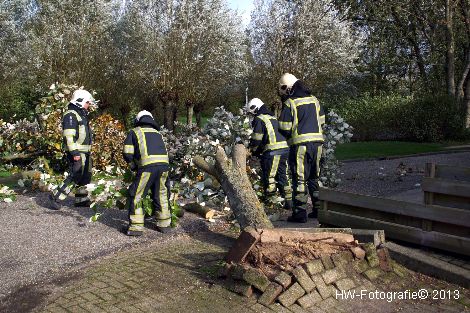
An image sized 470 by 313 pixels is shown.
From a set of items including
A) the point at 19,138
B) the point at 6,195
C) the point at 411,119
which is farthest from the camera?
the point at 411,119

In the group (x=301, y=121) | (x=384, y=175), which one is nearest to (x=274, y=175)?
(x=301, y=121)

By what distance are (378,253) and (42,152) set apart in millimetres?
8597

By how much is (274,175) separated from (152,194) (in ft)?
6.98

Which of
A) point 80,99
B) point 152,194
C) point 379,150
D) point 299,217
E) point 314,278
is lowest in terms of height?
point 379,150

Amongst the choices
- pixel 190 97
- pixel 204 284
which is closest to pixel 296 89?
pixel 204 284

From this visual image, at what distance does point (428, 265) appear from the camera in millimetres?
4801

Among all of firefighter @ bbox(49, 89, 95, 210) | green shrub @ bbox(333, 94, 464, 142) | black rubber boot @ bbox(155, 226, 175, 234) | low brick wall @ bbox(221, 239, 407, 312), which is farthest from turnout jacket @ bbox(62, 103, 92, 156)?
green shrub @ bbox(333, 94, 464, 142)

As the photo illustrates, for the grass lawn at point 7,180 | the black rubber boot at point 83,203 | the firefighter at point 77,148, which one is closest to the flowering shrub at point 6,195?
the firefighter at point 77,148

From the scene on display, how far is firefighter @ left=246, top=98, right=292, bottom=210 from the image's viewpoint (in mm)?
7859

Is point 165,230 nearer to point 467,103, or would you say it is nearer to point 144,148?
point 144,148

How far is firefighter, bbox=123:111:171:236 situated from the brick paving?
103 centimetres

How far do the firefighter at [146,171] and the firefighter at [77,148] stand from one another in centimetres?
159

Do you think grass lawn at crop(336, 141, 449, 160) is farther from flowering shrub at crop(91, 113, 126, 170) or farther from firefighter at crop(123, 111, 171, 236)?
firefighter at crop(123, 111, 171, 236)

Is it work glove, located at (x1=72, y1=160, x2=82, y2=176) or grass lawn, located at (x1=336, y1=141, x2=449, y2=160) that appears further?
grass lawn, located at (x1=336, y1=141, x2=449, y2=160)
